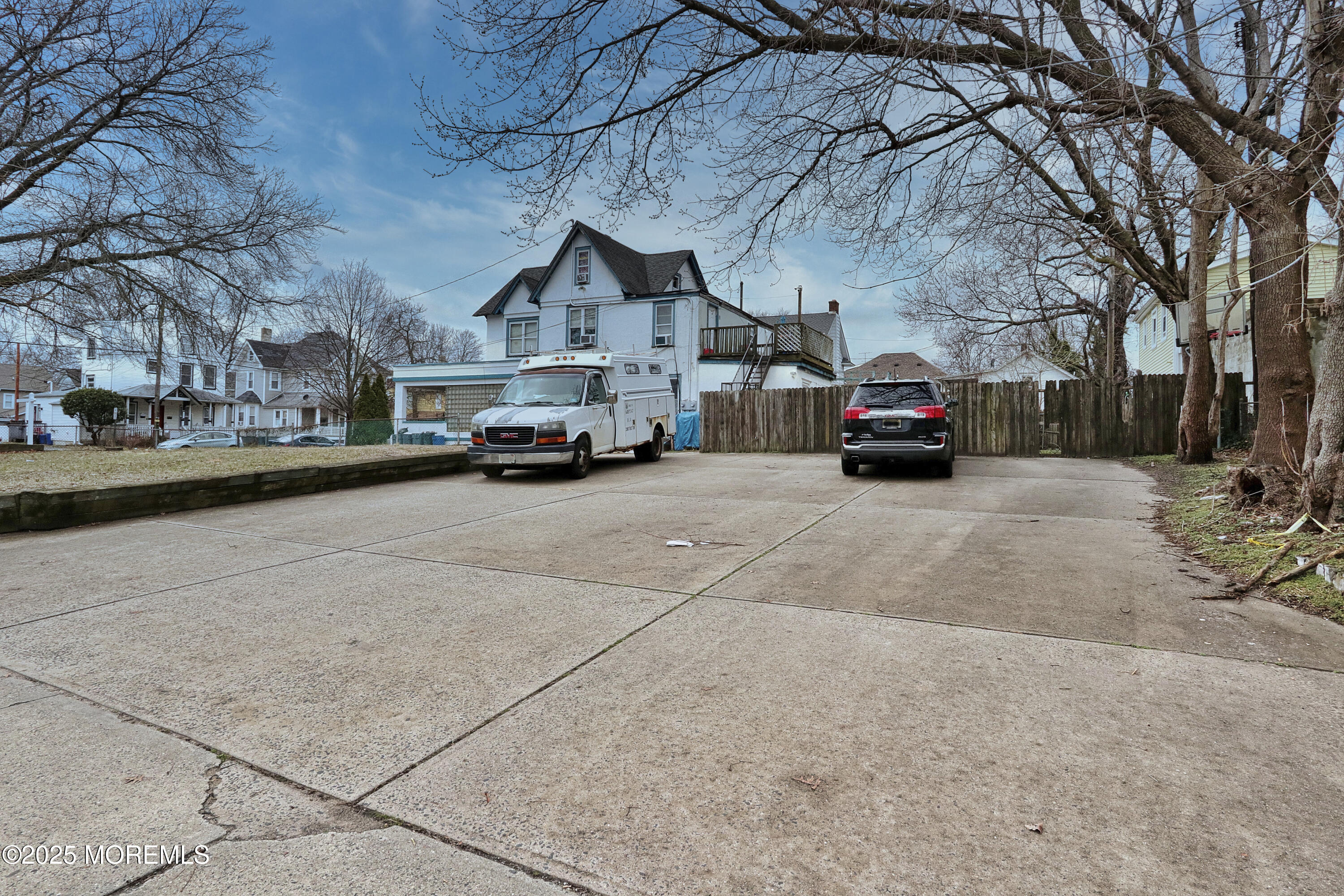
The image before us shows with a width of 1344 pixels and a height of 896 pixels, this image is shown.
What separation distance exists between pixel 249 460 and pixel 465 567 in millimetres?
10005

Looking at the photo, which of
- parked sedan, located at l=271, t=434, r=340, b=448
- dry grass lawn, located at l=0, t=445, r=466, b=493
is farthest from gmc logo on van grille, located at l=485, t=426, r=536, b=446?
parked sedan, located at l=271, t=434, r=340, b=448

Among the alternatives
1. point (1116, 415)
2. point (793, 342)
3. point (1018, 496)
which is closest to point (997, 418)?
point (1116, 415)

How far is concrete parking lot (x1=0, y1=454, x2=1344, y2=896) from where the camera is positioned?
2012 mm

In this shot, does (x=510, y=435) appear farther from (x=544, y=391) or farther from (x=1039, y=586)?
(x=1039, y=586)

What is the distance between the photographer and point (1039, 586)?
4.98m

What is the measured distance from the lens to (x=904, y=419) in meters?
11.0

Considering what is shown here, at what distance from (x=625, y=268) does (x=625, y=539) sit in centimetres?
2412

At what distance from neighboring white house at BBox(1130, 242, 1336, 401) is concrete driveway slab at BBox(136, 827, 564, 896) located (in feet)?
25.6

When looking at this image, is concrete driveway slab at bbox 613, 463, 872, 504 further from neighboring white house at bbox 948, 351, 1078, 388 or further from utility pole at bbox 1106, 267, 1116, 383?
neighboring white house at bbox 948, 351, 1078, 388

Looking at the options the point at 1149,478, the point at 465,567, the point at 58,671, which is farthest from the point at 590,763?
the point at 1149,478

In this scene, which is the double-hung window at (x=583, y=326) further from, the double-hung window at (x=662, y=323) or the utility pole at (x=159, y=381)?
the utility pole at (x=159, y=381)

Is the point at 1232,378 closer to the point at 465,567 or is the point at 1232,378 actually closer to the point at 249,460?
the point at 465,567

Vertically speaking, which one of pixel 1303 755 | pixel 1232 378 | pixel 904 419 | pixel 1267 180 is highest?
pixel 1267 180

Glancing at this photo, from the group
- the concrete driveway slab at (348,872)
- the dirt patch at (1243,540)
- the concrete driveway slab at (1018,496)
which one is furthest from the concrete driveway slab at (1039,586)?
the concrete driveway slab at (348,872)
